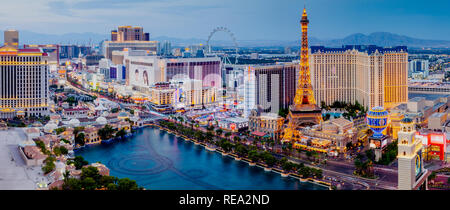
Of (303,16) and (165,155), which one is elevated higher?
(303,16)

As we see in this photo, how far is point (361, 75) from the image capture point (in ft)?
61.2

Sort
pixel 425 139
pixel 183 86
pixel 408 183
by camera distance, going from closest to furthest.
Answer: pixel 408 183
pixel 425 139
pixel 183 86

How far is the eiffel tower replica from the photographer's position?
14.4 meters

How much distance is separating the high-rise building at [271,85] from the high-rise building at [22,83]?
894cm

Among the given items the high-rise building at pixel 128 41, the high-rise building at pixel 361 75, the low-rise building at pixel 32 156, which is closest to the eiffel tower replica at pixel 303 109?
the high-rise building at pixel 361 75

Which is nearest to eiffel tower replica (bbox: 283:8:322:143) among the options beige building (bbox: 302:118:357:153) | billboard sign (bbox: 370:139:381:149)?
beige building (bbox: 302:118:357:153)

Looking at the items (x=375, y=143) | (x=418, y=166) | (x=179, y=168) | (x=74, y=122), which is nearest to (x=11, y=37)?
(x=74, y=122)

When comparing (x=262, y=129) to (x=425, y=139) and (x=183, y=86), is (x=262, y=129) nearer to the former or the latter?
(x=425, y=139)

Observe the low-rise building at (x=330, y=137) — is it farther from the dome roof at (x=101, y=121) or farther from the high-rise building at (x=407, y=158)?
the dome roof at (x=101, y=121)

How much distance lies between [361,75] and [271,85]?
161 inches

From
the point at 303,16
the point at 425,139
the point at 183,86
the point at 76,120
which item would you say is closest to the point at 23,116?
the point at 76,120
